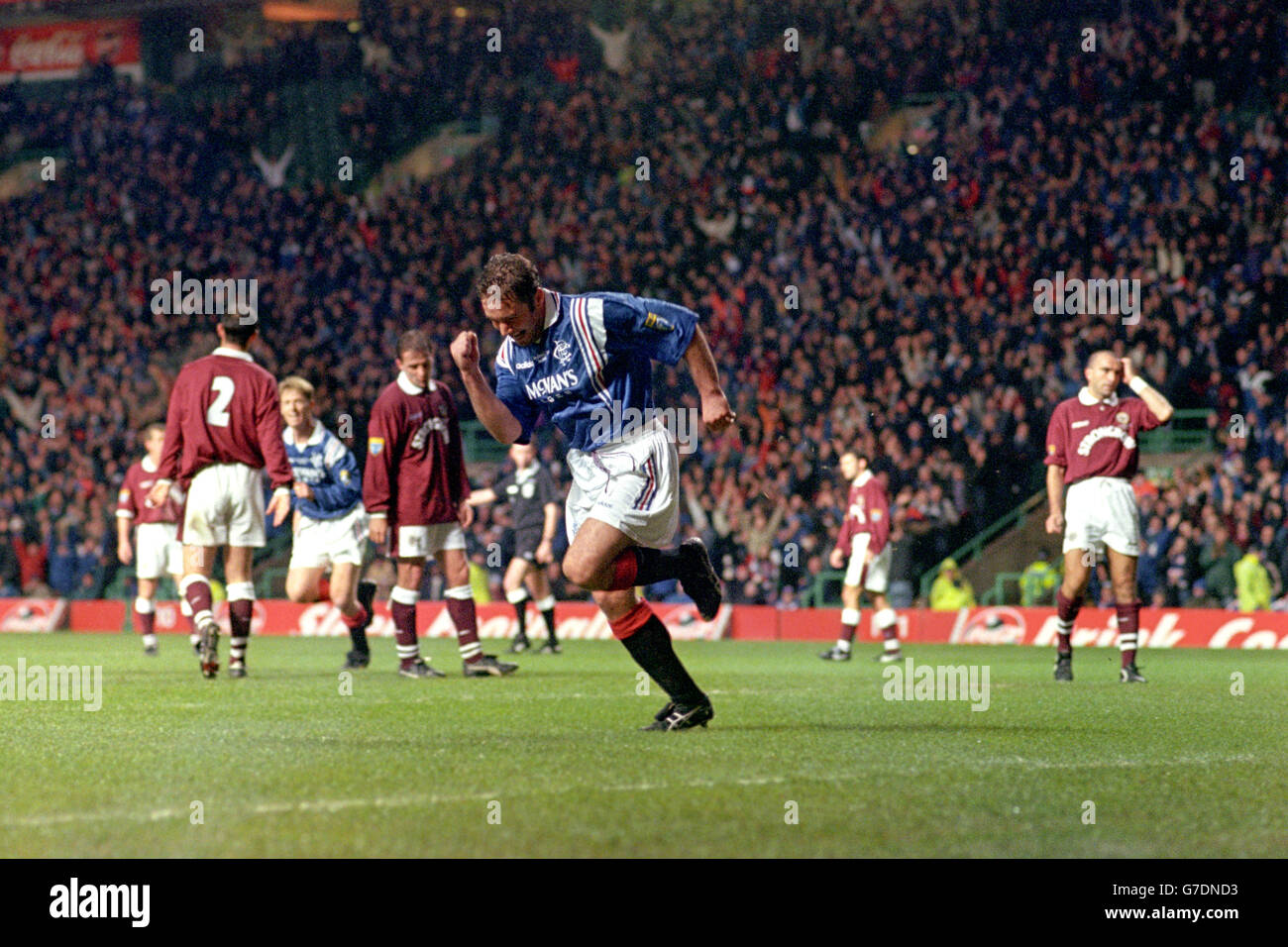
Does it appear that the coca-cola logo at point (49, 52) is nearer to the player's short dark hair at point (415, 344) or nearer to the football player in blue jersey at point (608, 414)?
the player's short dark hair at point (415, 344)

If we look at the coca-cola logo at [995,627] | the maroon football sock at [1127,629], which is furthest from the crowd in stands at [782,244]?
the maroon football sock at [1127,629]

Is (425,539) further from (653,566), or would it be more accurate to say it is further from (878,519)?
(878,519)

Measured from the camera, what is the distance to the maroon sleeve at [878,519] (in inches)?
632

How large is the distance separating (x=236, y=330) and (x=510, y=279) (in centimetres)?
430

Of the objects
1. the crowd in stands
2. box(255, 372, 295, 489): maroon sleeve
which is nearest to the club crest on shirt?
box(255, 372, 295, 489): maroon sleeve

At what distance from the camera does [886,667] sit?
47.7 feet

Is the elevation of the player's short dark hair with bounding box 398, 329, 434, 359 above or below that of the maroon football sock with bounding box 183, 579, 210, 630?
above

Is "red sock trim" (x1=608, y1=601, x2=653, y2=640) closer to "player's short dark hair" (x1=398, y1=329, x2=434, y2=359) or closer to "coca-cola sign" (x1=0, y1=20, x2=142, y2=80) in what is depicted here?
"player's short dark hair" (x1=398, y1=329, x2=434, y2=359)

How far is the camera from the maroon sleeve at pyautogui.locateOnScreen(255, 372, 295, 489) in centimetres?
1052

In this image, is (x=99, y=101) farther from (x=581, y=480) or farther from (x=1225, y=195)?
(x=581, y=480)

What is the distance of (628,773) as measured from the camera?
619cm

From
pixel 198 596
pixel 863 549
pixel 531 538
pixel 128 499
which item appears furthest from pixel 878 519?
pixel 128 499

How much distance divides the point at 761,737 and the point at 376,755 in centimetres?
190

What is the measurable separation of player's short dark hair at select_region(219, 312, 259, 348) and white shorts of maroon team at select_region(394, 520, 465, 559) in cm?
195
